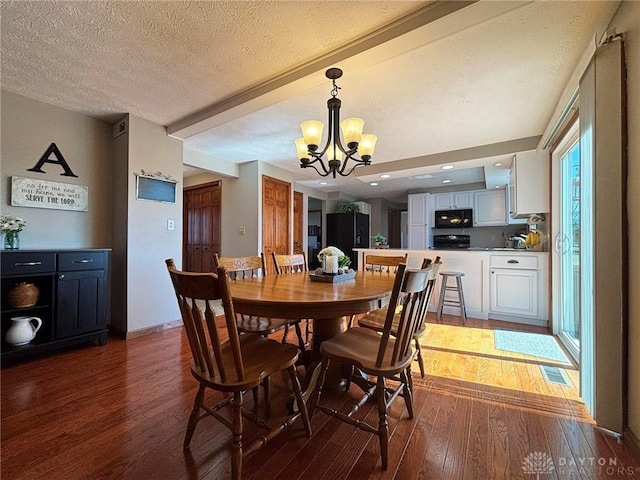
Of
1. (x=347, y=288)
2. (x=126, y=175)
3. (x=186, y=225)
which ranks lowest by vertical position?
(x=347, y=288)

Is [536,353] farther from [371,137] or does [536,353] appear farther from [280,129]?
[280,129]

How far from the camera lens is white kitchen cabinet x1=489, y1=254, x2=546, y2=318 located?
3.35m

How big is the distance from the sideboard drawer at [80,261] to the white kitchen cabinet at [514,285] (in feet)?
14.3

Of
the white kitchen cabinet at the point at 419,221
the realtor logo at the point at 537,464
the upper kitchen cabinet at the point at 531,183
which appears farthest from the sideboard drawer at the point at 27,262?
the white kitchen cabinet at the point at 419,221

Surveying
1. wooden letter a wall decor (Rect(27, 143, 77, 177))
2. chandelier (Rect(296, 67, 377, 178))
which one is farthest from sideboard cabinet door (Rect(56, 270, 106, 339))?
chandelier (Rect(296, 67, 377, 178))

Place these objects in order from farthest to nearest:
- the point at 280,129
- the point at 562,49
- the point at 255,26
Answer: the point at 280,129
the point at 562,49
the point at 255,26

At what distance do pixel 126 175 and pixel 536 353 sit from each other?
426 cm

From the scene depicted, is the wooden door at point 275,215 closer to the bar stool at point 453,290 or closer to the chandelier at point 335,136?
the chandelier at point 335,136

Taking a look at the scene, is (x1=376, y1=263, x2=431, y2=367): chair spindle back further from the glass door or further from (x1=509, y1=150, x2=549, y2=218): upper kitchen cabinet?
(x1=509, y1=150, x2=549, y2=218): upper kitchen cabinet

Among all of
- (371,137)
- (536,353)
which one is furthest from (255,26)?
(536,353)

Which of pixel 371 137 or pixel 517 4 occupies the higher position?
pixel 517 4

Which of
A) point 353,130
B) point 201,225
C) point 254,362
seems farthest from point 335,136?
point 201,225

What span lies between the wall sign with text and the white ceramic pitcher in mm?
1003

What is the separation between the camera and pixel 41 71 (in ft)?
6.96
